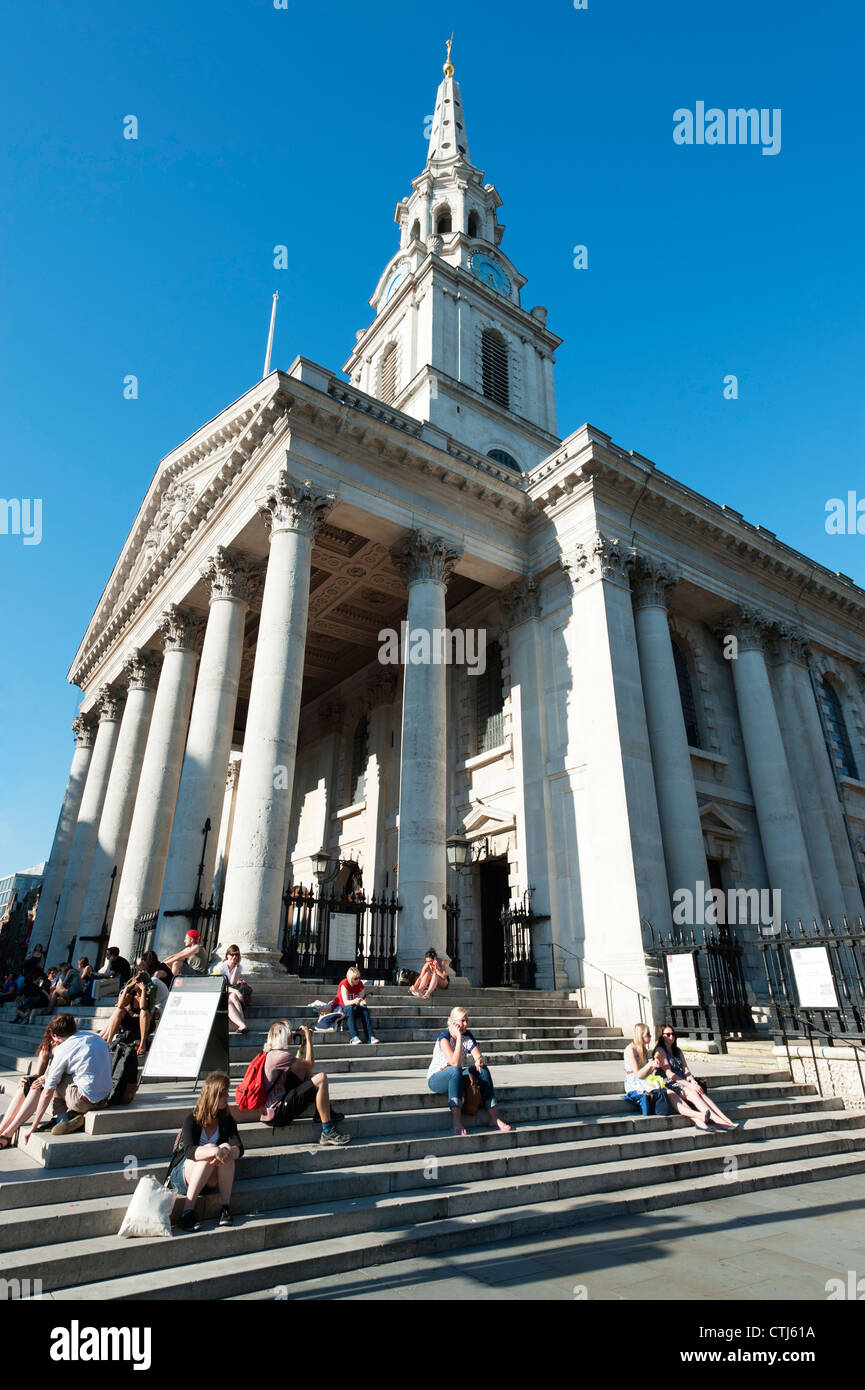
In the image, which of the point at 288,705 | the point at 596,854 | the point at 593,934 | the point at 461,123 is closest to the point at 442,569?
the point at 288,705

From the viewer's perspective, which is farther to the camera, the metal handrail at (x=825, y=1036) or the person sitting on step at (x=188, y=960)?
the person sitting on step at (x=188, y=960)

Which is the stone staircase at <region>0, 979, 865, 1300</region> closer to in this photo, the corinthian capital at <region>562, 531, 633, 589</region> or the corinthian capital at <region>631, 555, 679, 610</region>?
the corinthian capital at <region>562, 531, 633, 589</region>

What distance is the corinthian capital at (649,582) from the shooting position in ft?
64.3

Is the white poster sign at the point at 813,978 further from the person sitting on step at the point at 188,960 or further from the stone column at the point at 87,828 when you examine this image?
the stone column at the point at 87,828

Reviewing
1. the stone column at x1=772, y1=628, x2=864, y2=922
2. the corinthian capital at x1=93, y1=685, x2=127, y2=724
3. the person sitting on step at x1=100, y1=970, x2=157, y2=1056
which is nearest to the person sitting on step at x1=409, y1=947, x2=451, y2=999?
the person sitting on step at x1=100, y1=970, x2=157, y2=1056

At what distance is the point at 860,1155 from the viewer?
8.63m

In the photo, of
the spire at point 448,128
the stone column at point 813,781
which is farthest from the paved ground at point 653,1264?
the spire at point 448,128

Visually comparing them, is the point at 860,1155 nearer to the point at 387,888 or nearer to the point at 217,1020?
the point at 217,1020

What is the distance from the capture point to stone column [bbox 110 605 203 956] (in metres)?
18.6

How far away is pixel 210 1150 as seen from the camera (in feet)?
16.9


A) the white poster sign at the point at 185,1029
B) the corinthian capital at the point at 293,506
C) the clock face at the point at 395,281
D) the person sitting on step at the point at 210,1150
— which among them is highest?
the clock face at the point at 395,281

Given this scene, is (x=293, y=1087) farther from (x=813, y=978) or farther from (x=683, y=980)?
(x=683, y=980)

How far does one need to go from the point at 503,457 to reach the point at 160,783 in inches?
683

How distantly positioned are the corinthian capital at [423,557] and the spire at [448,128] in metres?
28.8
